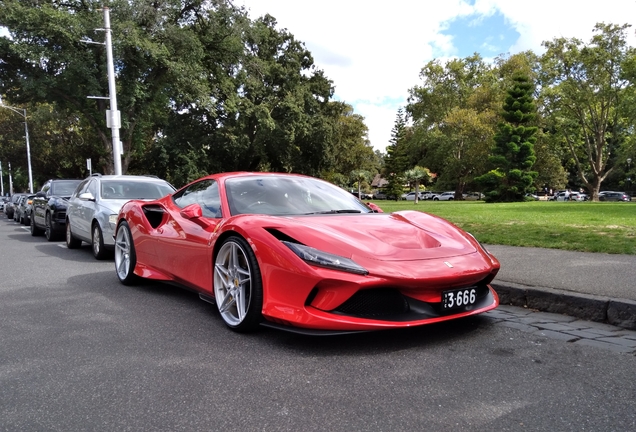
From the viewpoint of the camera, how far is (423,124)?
185 ft

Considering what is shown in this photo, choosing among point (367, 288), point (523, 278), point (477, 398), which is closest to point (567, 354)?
point (477, 398)

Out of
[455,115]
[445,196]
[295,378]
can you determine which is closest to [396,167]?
[455,115]

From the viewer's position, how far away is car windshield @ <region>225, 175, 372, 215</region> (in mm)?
4234

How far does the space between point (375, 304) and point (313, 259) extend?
50cm

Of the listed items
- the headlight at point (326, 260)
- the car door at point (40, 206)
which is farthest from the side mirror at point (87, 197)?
the headlight at point (326, 260)

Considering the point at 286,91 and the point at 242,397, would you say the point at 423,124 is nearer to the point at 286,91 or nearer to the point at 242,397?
the point at 286,91

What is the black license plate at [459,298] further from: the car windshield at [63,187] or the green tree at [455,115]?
the green tree at [455,115]

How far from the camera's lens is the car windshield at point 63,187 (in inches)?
507

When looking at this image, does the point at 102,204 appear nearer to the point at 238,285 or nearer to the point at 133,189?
the point at 133,189

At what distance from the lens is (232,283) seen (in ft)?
12.5

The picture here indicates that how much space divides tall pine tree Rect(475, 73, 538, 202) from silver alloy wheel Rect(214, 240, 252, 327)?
1306 inches

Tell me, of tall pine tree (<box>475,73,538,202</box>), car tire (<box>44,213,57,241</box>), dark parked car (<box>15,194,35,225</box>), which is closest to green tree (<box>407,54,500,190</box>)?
tall pine tree (<box>475,73,538,202</box>)

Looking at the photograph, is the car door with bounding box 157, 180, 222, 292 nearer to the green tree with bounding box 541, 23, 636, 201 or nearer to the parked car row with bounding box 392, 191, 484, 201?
the green tree with bounding box 541, 23, 636, 201

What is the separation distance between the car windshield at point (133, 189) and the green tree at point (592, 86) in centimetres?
3793
